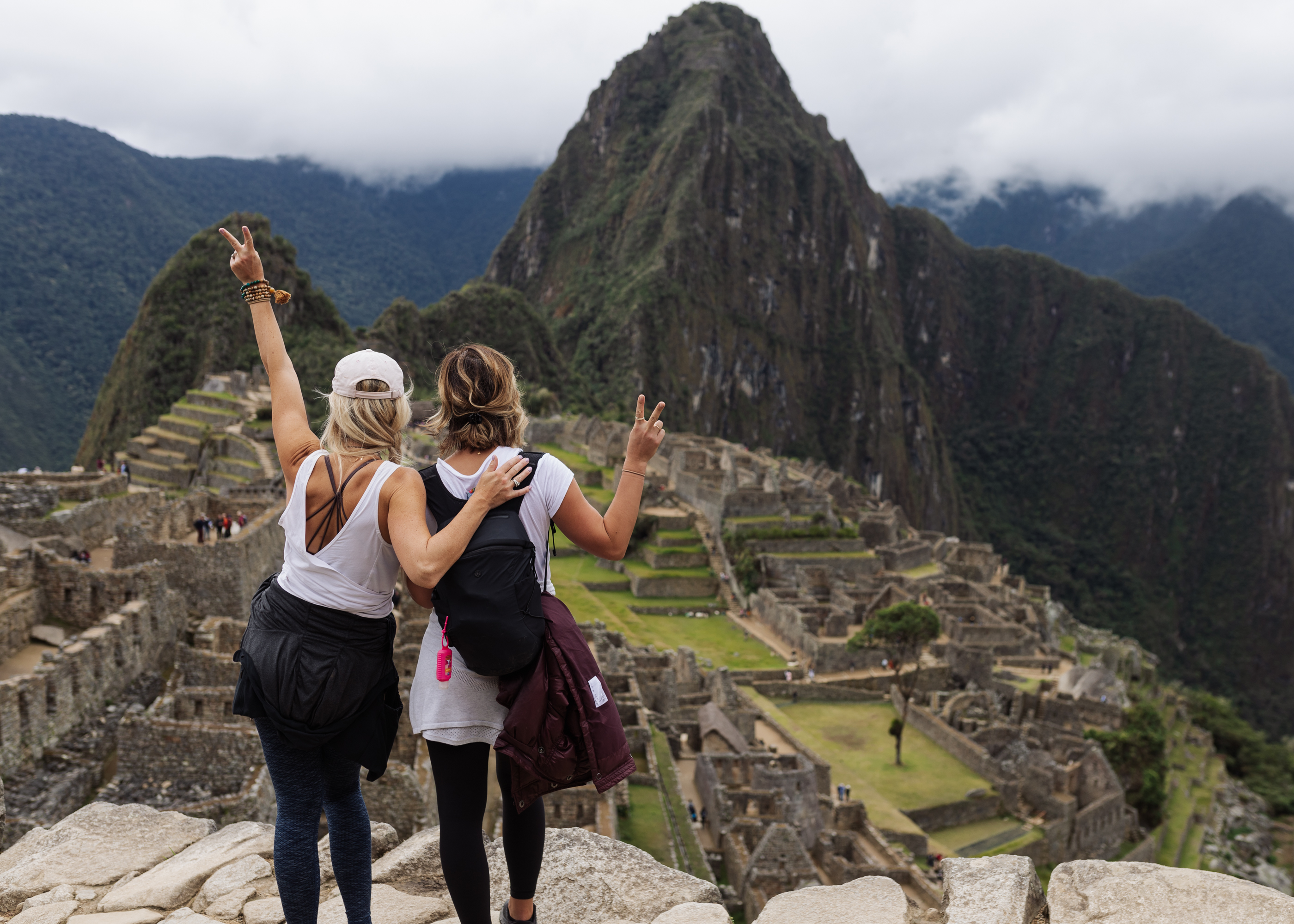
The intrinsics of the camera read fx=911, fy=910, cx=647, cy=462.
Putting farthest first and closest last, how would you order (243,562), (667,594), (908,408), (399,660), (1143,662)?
(908,408) < (1143,662) < (667,594) < (243,562) < (399,660)

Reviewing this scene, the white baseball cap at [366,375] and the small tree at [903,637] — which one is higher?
the white baseball cap at [366,375]

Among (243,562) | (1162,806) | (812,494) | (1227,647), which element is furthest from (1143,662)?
(1227,647)

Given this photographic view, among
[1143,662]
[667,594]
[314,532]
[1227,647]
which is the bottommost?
[1227,647]

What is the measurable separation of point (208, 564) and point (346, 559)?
36.9ft

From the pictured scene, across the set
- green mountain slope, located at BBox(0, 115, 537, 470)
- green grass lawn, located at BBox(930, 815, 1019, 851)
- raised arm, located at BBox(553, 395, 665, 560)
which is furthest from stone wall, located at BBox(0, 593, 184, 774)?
green mountain slope, located at BBox(0, 115, 537, 470)

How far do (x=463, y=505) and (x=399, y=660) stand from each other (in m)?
Result: 10.2

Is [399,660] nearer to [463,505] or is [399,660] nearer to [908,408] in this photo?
[463,505]

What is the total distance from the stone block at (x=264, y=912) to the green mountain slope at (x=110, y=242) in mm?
54477

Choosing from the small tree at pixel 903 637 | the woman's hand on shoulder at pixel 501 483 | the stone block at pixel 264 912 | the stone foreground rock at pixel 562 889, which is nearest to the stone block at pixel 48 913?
the stone foreground rock at pixel 562 889

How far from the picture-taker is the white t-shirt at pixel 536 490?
11.5ft

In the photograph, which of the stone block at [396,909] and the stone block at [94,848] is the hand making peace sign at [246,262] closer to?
the stone block at [396,909]

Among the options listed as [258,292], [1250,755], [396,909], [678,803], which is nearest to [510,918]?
[396,909]

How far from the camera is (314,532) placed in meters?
3.46

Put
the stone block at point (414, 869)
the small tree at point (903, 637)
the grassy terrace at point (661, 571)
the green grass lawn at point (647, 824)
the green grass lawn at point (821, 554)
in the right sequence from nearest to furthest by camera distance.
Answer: the stone block at point (414, 869) < the green grass lawn at point (647, 824) < the small tree at point (903, 637) < the grassy terrace at point (661, 571) < the green grass lawn at point (821, 554)
